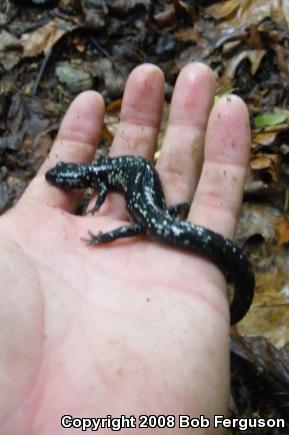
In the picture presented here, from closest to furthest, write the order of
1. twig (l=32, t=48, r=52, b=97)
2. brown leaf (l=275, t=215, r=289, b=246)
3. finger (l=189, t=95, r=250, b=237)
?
finger (l=189, t=95, r=250, b=237)
brown leaf (l=275, t=215, r=289, b=246)
twig (l=32, t=48, r=52, b=97)

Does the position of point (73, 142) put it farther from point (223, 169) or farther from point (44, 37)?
point (44, 37)

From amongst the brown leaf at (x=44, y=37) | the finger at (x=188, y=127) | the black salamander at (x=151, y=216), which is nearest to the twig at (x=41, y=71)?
the brown leaf at (x=44, y=37)

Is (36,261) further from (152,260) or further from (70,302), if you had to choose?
(152,260)

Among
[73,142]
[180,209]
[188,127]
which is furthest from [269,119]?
[73,142]

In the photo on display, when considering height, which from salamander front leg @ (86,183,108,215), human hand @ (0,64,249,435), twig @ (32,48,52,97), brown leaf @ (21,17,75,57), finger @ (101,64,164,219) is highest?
brown leaf @ (21,17,75,57)

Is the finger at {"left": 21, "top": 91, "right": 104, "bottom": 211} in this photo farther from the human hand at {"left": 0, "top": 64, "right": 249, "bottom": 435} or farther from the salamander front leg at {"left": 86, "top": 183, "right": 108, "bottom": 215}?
the salamander front leg at {"left": 86, "top": 183, "right": 108, "bottom": 215}

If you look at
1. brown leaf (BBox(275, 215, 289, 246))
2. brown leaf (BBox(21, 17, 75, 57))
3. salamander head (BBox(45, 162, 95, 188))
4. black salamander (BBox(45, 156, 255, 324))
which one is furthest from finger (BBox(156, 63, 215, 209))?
brown leaf (BBox(21, 17, 75, 57))
